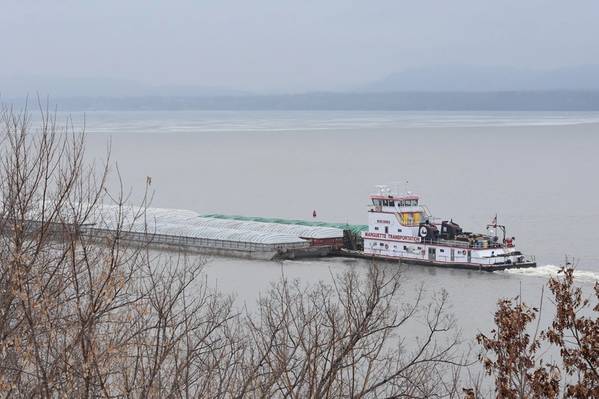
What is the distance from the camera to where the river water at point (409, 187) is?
3186 cm

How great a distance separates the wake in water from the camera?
29.6 metres

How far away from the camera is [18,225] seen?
23.8 ft

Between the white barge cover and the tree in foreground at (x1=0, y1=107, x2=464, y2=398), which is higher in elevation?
the tree in foreground at (x1=0, y1=107, x2=464, y2=398)

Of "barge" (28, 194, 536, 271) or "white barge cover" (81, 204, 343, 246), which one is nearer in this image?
"barge" (28, 194, 536, 271)

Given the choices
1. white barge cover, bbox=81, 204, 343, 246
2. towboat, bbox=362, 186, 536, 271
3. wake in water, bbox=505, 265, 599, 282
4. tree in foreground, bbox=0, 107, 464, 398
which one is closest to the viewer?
tree in foreground, bbox=0, 107, 464, 398

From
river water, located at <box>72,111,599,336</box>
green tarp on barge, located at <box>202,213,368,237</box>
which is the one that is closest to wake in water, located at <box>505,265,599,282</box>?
river water, located at <box>72,111,599,336</box>

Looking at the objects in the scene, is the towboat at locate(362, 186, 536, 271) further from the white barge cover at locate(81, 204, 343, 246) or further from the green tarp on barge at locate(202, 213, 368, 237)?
the white barge cover at locate(81, 204, 343, 246)

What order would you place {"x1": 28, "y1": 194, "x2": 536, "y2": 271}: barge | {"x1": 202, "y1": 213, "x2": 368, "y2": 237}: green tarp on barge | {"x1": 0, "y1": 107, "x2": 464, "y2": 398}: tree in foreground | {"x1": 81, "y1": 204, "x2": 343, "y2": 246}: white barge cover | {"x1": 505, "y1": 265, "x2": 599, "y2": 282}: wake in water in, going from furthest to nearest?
1. {"x1": 202, "y1": 213, "x2": 368, "y2": 237}: green tarp on barge
2. {"x1": 81, "y1": 204, "x2": 343, "y2": 246}: white barge cover
3. {"x1": 28, "y1": 194, "x2": 536, "y2": 271}: barge
4. {"x1": 505, "y1": 265, "x2": 599, "y2": 282}: wake in water
5. {"x1": 0, "y1": 107, "x2": 464, "y2": 398}: tree in foreground

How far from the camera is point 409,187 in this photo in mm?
59656

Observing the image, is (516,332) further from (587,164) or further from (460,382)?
→ (587,164)

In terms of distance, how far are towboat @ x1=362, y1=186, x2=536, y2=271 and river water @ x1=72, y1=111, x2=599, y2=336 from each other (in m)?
0.71

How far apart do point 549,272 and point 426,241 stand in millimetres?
6233

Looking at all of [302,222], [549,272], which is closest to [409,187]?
[302,222]

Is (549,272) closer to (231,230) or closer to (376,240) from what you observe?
(376,240)
